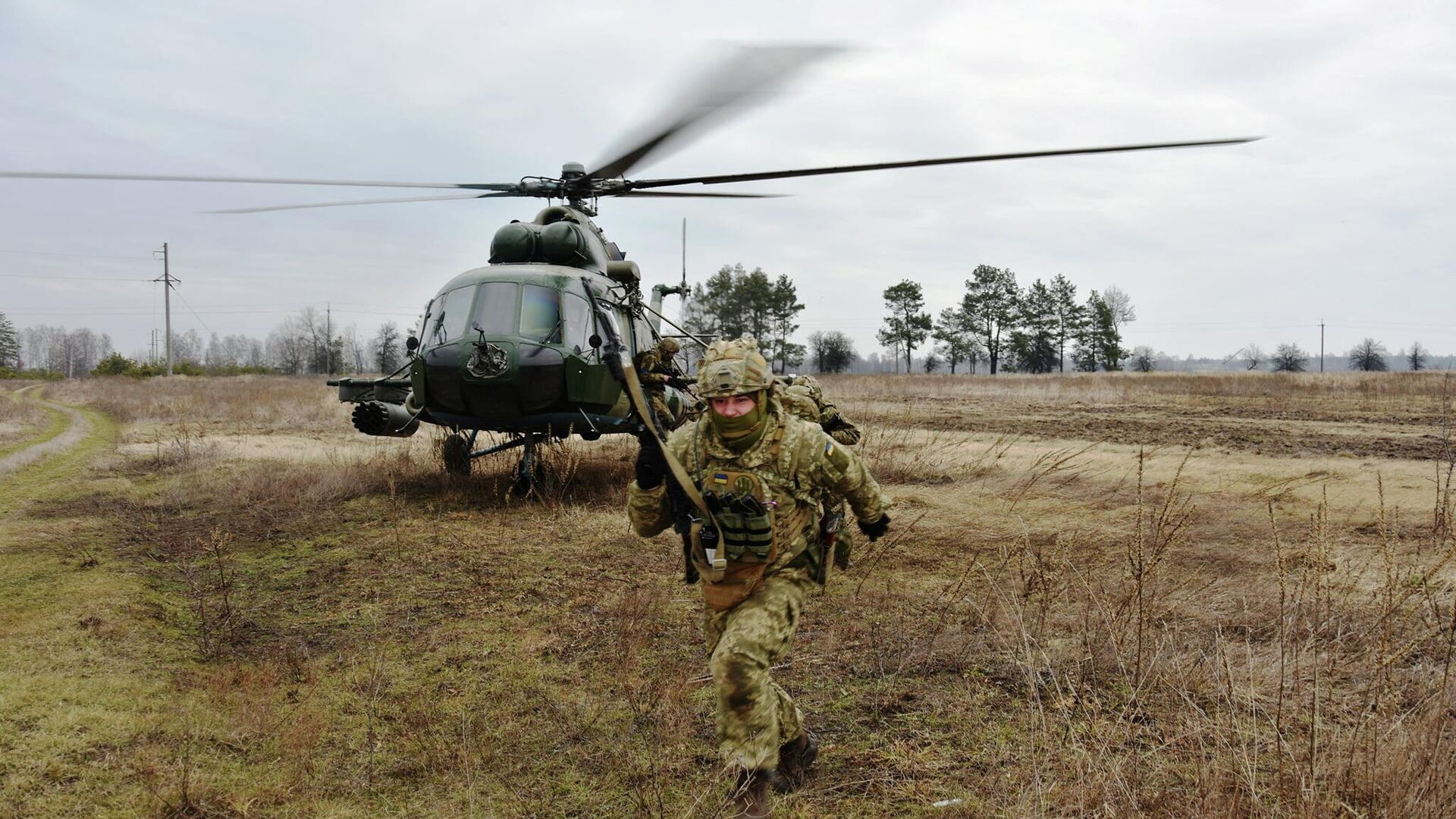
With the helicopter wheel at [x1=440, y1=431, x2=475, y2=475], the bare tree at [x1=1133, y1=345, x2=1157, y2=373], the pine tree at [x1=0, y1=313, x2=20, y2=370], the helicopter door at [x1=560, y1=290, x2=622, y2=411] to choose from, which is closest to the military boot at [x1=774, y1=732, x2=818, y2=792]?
the helicopter door at [x1=560, y1=290, x2=622, y2=411]

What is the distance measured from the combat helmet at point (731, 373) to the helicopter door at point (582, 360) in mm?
4409

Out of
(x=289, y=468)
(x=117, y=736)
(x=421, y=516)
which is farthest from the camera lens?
(x=289, y=468)

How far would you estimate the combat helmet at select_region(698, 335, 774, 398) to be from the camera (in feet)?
10.2

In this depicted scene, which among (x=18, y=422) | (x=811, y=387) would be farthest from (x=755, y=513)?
(x=18, y=422)

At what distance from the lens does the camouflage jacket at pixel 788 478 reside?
3197 mm

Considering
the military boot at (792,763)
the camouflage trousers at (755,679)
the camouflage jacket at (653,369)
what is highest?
the camouflage jacket at (653,369)

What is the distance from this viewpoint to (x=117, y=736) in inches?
128

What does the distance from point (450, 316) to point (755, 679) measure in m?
5.97

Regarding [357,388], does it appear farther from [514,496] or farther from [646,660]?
[646,660]

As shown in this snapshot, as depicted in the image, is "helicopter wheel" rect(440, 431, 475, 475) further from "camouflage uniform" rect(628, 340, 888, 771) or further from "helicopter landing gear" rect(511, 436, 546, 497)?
"camouflage uniform" rect(628, 340, 888, 771)

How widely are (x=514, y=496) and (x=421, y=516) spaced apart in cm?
113

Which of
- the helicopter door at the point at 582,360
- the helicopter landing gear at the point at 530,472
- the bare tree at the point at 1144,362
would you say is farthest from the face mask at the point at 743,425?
the bare tree at the point at 1144,362

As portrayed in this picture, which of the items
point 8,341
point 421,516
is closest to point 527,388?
point 421,516

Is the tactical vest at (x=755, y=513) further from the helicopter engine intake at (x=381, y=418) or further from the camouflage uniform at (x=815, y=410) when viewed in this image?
the helicopter engine intake at (x=381, y=418)
